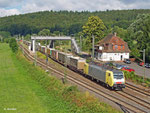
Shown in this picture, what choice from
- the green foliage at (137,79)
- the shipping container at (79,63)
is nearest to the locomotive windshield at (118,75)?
the green foliage at (137,79)

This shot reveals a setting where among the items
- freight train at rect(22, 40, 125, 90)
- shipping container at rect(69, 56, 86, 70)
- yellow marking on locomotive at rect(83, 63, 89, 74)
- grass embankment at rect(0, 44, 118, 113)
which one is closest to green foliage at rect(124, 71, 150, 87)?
freight train at rect(22, 40, 125, 90)

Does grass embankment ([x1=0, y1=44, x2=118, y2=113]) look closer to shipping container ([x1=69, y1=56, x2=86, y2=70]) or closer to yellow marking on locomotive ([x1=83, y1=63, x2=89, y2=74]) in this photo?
yellow marking on locomotive ([x1=83, y1=63, x2=89, y2=74])

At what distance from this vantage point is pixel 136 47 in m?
73.1

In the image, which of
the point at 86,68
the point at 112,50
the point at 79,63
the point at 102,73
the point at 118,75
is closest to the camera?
the point at 118,75

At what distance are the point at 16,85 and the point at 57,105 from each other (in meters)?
13.5

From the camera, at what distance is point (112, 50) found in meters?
72.4

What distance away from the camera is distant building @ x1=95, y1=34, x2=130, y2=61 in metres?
71.9

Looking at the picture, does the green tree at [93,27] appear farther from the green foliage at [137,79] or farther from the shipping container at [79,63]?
the green foliage at [137,79]

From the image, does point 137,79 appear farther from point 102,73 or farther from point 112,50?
point 112,50

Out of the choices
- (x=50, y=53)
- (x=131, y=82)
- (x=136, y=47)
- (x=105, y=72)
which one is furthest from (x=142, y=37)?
(x=105, y=72)

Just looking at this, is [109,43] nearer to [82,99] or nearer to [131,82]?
[131,82]

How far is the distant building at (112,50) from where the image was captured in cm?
7188

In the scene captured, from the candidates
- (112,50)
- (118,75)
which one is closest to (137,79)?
(118,75)

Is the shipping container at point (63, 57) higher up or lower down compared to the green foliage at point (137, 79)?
higher up
